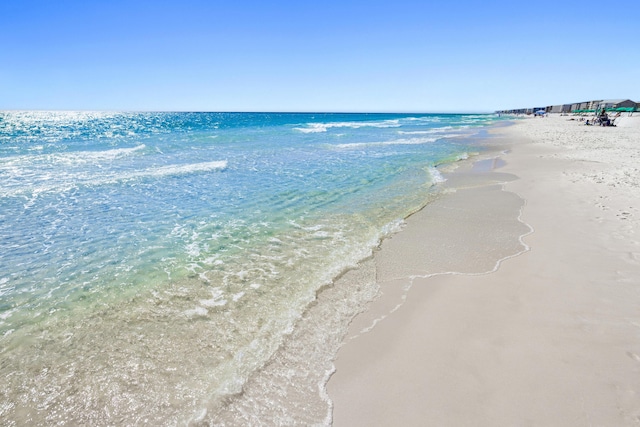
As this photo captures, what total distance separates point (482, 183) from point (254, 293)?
13129mm

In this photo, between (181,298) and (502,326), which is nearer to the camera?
(502,326)

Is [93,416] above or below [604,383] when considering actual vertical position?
below

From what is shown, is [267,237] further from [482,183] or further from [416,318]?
[482,183]

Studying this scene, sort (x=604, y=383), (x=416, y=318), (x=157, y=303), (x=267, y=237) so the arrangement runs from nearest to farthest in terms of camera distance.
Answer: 1. (x=604, y=383)
2. (x=416, y=318)
3. (x=157, y=303)
4. (x=267, y=237)

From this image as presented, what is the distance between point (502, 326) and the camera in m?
5.12

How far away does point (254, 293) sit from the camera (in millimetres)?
6520

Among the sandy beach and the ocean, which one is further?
the ocean

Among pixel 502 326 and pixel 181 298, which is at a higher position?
pixel 502 326

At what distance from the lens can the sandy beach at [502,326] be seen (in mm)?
3750

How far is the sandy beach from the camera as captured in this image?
148 inches

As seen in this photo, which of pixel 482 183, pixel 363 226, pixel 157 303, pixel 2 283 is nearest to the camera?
pixel 157 303

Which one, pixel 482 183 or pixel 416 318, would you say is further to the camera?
pixel 482 183

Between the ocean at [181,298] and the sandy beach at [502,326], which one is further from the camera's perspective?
the ocean at [181,298]

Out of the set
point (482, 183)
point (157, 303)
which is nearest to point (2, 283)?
point (157, 303)
